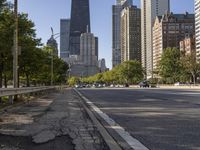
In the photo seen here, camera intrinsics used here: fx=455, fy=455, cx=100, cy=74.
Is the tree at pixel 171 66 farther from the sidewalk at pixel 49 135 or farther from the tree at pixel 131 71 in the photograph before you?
the sidewalk at pixel 49 135

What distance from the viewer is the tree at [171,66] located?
504ft

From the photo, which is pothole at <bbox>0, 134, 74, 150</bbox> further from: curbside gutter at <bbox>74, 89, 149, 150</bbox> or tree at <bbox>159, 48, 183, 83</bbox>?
tree at <bbox>159, 48, 183, 83</bbox>

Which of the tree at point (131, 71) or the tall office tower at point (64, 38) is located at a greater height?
the tall office tower at point (64, 38)

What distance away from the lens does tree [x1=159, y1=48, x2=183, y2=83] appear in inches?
6053

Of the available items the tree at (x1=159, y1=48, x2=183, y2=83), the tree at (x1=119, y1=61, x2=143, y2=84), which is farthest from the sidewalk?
the tree at (x1=119, y1=61, x2=143, y2=84)

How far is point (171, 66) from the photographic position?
156m

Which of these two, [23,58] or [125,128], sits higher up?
[23,58]

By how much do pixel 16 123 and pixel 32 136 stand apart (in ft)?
11.0

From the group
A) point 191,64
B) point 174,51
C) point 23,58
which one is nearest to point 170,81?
point 174,51

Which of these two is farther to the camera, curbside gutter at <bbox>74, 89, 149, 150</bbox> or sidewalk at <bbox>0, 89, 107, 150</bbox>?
sidewalk at <bbox>0, 89, 107, 150</bbox>

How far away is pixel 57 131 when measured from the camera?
12.0 m

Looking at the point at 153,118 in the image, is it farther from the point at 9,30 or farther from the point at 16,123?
the point at 9,30

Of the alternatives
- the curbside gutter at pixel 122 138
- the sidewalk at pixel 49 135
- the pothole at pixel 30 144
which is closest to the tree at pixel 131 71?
the sidewalk at pixel 49 135

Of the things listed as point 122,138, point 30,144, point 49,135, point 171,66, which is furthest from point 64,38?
point 30,144
